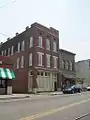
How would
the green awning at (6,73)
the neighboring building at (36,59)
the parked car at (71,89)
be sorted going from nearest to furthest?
the green awning at (6,73), the parked car at (71,89), the neighboring building at (36,59)

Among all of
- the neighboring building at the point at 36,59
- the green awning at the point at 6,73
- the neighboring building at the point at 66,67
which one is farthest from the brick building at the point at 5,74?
the neighboring building at the point at 66,67

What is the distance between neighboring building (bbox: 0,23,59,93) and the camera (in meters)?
42.2

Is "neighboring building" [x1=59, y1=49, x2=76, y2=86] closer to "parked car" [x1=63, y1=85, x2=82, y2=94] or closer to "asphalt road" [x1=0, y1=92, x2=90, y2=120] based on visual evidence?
"parked car" [x1=63, y1=85, x2=82, y2=94]

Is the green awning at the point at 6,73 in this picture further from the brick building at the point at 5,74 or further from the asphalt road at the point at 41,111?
the asphalt road at the point at 41,111

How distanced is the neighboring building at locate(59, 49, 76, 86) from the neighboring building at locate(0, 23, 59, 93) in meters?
2.73

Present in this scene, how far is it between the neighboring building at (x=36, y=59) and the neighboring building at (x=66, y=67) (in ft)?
8.97

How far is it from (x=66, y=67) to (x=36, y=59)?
458 inches

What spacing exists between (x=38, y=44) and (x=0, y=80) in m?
11.6

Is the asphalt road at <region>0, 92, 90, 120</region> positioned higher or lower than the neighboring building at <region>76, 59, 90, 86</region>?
lower

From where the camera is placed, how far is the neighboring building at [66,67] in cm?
5000

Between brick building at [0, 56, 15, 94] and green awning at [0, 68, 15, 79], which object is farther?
brick building at [0, 56, 15, 94]

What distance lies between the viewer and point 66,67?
51.8 metres

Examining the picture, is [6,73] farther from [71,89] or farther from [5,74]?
[71,89]

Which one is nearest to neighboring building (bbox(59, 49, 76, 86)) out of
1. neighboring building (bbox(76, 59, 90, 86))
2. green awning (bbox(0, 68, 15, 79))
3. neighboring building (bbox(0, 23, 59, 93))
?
neighboring building (bbox(0, 23, 59, 93))
